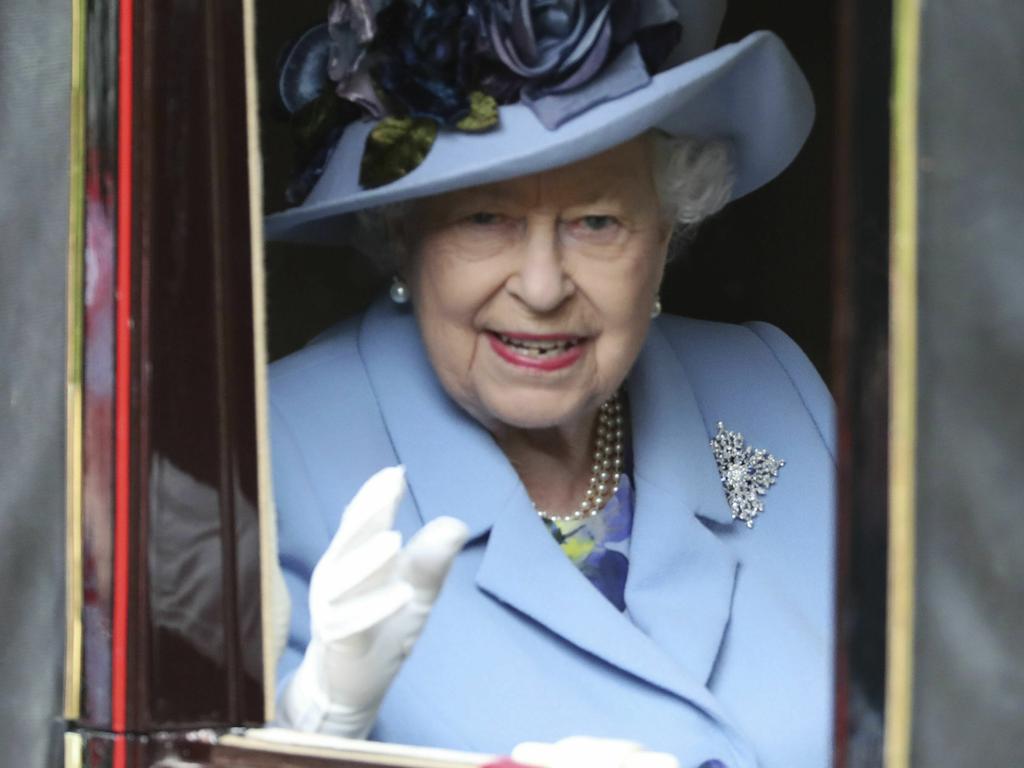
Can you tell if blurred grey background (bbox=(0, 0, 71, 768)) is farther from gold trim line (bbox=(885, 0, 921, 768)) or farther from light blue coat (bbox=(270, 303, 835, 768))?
gold trim line (bbox=(885, 0, 921, 768))

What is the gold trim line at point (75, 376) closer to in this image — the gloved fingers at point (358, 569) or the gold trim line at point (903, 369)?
the gloved fingers at point (358, 569)

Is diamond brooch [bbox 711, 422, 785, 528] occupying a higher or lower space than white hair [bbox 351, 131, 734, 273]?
lower

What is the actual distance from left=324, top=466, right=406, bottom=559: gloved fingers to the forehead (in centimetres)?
56

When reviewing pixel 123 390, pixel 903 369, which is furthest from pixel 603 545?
pixel 903 369

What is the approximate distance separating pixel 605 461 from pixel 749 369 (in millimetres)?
306

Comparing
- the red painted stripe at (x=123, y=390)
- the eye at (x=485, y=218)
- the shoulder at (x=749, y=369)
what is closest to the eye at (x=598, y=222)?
the eye at (x=485, y=218)

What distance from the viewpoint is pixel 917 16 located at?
132 cm

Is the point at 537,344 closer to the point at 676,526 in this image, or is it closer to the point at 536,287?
the point at 536,287

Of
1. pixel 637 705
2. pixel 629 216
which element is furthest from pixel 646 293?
pixel 637 705

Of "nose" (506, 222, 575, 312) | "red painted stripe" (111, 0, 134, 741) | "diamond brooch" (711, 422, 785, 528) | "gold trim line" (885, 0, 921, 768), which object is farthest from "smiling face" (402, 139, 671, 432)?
"gold trim line" (885, 0, 921, 768)

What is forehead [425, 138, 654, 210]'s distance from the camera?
7.39ft

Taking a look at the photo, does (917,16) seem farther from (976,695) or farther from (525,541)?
(525,541)

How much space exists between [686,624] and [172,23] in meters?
1.01

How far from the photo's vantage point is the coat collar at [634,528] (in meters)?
2.22
